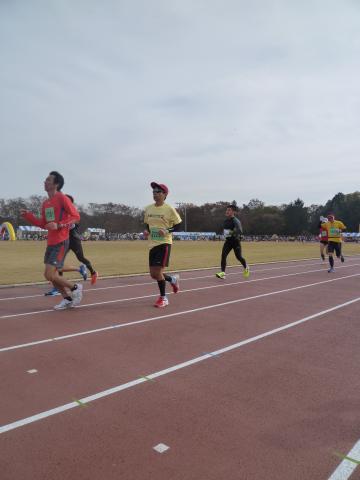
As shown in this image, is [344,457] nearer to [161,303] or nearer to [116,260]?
[161,303]

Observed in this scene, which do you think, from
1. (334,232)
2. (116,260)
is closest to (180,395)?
(334,232)

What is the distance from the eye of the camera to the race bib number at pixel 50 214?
20.4 ft

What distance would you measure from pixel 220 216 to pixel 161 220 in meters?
107

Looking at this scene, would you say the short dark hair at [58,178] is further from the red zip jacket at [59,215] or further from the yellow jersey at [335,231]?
the yellow jersey at [335,231]

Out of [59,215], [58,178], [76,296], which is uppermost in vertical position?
[58,178]

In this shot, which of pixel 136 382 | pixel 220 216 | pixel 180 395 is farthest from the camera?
pixel 220 216

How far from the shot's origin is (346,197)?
338ft

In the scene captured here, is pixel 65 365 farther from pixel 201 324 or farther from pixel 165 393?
pixel 201 324

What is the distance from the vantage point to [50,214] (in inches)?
246

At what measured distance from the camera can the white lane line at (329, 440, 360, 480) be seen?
2086 mm

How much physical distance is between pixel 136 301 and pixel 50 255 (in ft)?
6.09

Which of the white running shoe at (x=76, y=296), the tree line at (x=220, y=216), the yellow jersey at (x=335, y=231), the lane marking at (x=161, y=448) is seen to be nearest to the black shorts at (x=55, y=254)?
the white running shoe at (x=76, y=296)

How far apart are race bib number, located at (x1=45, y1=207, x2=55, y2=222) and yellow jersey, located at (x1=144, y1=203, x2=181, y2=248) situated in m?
1.70

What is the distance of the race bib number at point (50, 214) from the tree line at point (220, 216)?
96.8 meters
